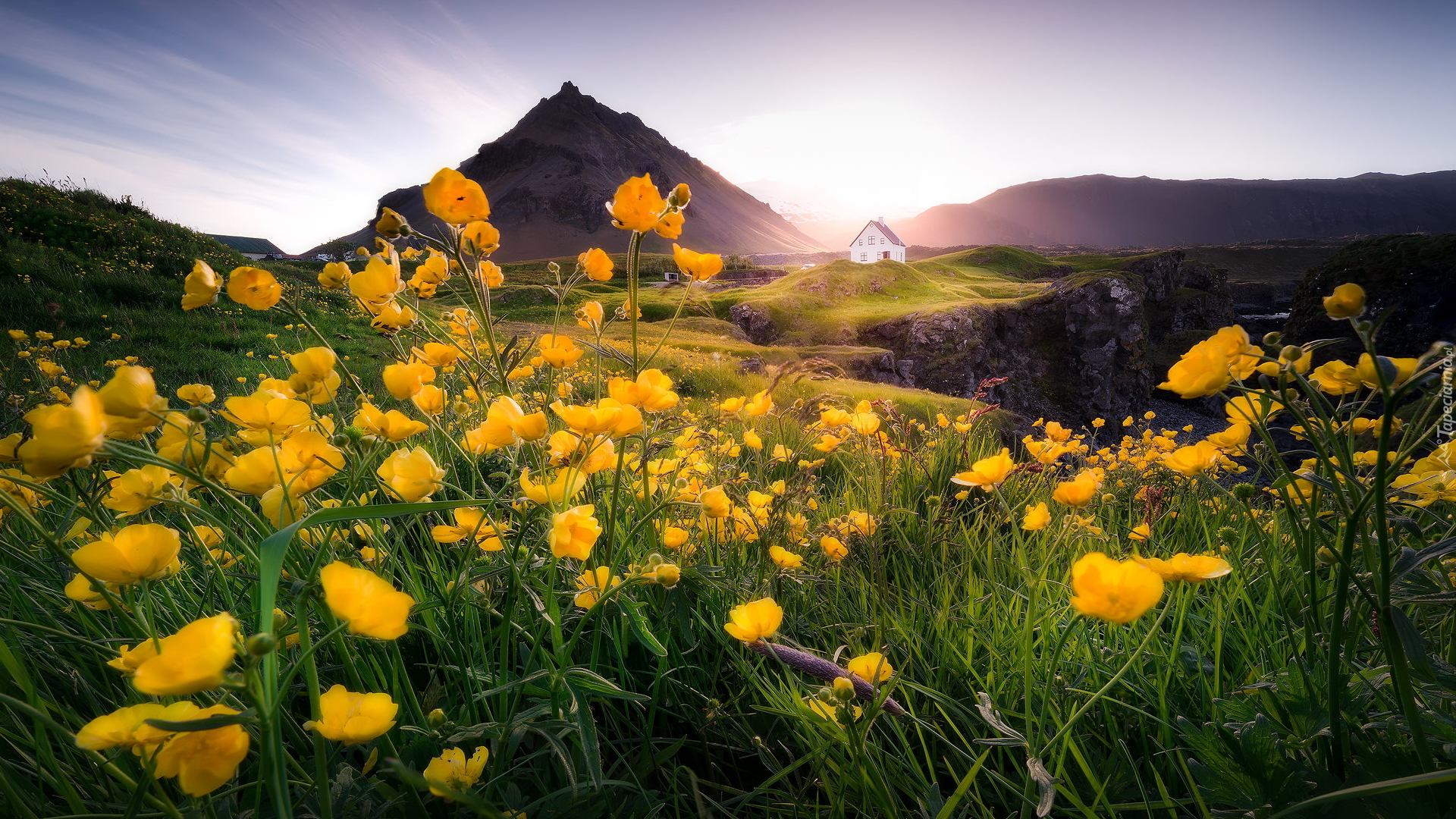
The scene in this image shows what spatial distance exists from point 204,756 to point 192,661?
0.65 ft

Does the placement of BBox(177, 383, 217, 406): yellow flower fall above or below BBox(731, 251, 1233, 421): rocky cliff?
above

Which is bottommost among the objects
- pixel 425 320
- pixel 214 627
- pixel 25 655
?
pixel 25 655

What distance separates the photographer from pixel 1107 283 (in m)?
19.8

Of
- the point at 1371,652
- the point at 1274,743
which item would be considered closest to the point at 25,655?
the point at 1274,743

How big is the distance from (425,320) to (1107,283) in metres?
23.9

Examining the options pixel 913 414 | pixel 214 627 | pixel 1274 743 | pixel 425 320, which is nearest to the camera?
pixel 214 627

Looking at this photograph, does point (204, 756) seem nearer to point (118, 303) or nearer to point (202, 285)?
point (202, 285)

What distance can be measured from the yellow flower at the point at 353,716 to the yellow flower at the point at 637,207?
946 mm

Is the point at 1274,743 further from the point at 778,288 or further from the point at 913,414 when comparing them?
the point at 778,288

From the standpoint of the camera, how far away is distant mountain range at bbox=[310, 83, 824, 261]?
3789 inches

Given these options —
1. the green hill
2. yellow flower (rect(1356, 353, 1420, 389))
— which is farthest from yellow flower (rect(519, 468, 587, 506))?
the green hill

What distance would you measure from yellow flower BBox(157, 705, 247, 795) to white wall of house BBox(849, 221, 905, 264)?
185 ft

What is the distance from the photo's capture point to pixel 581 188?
102500 mm

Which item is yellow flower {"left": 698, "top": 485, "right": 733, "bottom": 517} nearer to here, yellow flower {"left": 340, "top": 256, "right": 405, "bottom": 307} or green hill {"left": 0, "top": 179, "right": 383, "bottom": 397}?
yellow flower {"left": 340, "top": 256, "right": 405, "bottom": 307}
